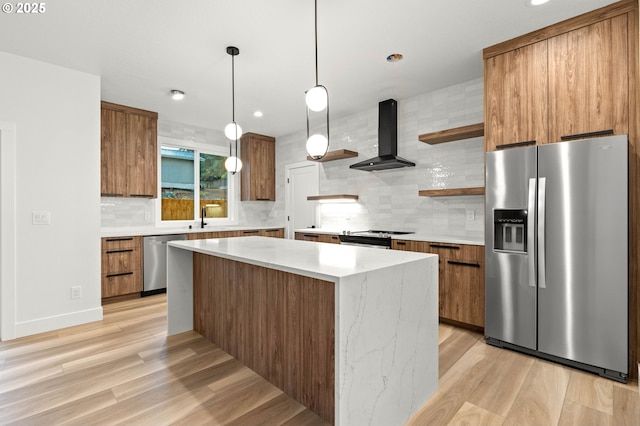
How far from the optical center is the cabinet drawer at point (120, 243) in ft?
13.1

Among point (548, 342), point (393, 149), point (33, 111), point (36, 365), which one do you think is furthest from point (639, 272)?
point (33, 111)

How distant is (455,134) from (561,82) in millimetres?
1025

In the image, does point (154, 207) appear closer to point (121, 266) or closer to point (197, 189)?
point (197, 189)

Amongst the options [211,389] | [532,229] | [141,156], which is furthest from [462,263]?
[141,156]

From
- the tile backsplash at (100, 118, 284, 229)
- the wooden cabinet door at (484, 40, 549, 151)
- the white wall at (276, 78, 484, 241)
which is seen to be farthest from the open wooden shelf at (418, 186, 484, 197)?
the tile backsplash at (100, 118, 284, 229)

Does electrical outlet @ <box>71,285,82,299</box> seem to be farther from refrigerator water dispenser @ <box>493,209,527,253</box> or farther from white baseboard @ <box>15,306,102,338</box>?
refrigerator water dispenser @ <box>493,209,527,253</box>

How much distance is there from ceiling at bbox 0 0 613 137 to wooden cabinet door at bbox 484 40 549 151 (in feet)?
0.64

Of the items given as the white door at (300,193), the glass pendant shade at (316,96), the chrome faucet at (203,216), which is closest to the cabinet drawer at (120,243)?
the chrome faucet at (203,216)

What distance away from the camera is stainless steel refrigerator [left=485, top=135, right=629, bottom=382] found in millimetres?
2146

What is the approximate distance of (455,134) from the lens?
339 centimetres

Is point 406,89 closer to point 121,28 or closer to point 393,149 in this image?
point 393,149

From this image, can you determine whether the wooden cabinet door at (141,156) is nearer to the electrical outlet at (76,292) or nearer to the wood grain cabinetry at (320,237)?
the electrical outlet at (76,292)

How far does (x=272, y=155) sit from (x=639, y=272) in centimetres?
529

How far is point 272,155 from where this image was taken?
6.19 m
